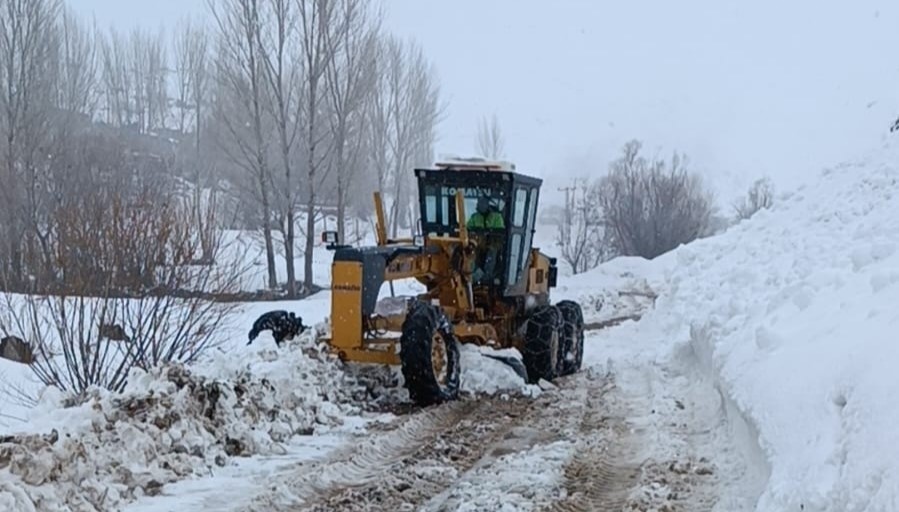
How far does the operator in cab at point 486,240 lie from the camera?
10.9 metres

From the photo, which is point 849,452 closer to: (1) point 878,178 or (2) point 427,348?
(2) point 427,348

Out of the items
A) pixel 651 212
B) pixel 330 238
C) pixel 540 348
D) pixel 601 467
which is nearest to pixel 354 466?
pixel 601 467

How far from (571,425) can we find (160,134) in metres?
51.3

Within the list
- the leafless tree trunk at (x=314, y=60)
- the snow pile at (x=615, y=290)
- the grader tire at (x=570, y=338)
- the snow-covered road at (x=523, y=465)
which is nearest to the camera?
the snow-covered road at (x=523, y=465)

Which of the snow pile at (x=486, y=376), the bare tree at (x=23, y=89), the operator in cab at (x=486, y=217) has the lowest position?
the snow pile at (x=486, y=376)

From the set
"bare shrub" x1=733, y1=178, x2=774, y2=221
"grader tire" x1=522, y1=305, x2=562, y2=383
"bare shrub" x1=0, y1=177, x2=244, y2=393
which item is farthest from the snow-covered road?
"bare shrub" x1=733, y1=178, x2=774, y2=221

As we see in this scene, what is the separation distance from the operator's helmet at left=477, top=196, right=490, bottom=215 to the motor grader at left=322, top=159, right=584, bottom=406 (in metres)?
0.01

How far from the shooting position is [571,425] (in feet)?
25.9

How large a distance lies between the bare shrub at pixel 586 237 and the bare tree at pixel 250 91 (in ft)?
55.9

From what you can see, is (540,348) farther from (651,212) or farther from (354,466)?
(651,212)

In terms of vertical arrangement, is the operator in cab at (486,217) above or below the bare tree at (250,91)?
below

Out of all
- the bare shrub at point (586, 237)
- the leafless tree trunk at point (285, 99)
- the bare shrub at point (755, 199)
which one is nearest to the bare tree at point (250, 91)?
the leafless tree trunk at point (285, 99)

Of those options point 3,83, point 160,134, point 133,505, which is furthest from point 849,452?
point 160,134

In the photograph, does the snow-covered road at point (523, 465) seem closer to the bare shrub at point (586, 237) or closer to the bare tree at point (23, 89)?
the bare tree at point (23, 89)
